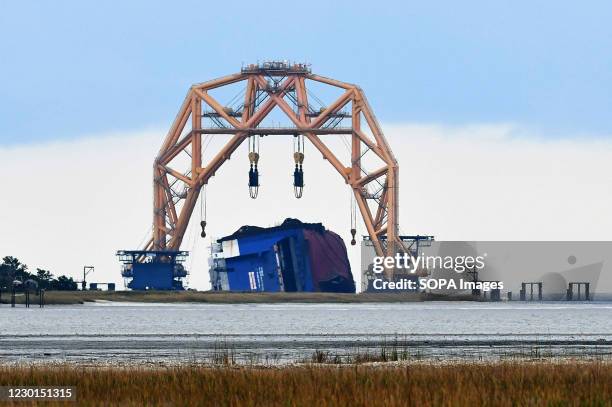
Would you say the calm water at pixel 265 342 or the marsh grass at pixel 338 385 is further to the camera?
the calm water at pixel 265 342

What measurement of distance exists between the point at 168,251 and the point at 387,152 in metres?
29.7

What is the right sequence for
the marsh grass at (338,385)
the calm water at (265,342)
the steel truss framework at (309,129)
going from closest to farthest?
the marsh grass at (338,385), the calm water at (265,342), the steel truss framework at (309,129)

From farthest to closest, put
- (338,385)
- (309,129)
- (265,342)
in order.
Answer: (309,129)
(265,342)
(338,385)

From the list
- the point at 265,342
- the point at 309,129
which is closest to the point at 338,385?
the point at 265,342

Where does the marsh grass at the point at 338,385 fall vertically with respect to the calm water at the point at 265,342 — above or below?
below

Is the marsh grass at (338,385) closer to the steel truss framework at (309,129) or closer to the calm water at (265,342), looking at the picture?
the calm water at (265,342)

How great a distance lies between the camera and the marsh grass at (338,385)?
3166 centimetres

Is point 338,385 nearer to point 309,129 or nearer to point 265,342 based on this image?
point 265,342

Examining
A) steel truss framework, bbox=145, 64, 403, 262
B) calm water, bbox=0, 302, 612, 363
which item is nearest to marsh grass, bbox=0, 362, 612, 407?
calm water, bbox=0, 302, 612, 363

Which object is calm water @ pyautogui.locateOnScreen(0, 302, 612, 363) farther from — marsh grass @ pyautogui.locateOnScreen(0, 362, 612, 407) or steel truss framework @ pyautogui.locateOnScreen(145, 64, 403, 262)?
steel truss framework @ pyautogui.locateOnScreen(145, 64, 403, 262)

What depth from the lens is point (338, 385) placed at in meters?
35.1

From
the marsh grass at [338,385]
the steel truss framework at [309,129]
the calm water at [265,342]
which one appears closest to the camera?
the marsh grass at [338,385]

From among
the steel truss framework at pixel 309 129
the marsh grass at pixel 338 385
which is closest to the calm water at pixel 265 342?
the marsh grass at pixel 338 385

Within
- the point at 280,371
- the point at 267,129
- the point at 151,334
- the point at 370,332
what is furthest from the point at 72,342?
the point at 267,129
